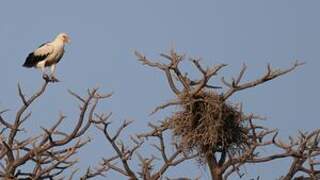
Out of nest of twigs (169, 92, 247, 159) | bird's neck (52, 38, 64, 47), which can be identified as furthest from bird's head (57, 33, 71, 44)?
nest of twigs (169, 92, 247, 159)

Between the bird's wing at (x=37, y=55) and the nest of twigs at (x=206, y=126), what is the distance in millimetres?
6739

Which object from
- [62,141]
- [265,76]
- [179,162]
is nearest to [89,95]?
[62,141]

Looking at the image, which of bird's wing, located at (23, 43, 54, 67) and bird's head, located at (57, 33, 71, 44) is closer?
bird's wing, located at (23, 43, 54, 67)

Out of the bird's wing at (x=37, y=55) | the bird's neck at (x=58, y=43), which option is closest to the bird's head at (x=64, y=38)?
the bird's neck at (x=58, y=43)

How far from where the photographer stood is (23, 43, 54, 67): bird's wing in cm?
2319

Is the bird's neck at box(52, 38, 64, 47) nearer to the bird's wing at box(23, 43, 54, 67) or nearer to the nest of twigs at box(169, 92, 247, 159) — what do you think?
the bird's wing at box(23, 43, 54, 67)

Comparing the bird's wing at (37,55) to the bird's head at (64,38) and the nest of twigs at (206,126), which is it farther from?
the nest of twigs at (206,126)

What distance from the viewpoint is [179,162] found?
1664 centimetres

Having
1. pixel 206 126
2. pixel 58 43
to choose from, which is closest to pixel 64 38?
pixel 58 43

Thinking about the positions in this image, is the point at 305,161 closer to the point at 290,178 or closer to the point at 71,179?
the point at 290,178

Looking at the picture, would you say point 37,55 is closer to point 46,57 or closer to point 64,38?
point 46,57

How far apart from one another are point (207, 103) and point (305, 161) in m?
1.97

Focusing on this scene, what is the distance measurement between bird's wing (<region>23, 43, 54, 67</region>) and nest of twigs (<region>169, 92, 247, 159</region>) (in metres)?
6.74

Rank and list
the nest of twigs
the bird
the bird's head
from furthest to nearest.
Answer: the bird's head → the bird → the nest of twigs
